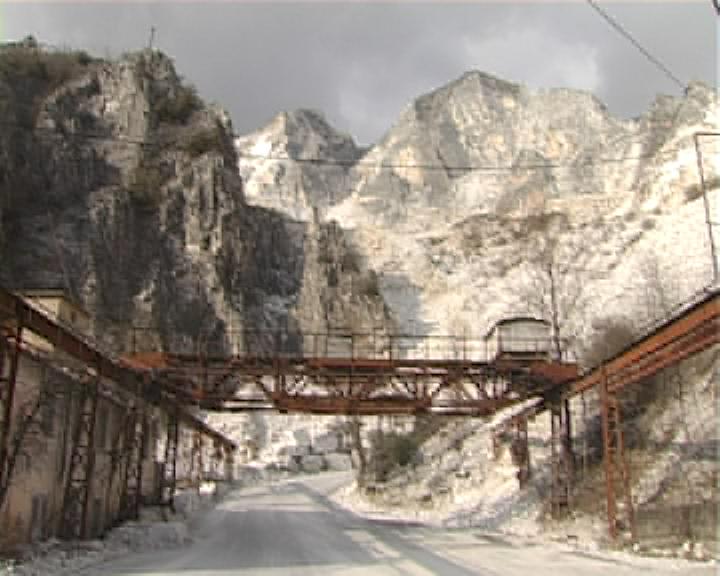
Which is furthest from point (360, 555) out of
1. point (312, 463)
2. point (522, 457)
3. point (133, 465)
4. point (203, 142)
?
point (203, 142)

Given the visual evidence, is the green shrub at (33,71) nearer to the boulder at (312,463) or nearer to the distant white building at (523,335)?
the boulder at (312,463)

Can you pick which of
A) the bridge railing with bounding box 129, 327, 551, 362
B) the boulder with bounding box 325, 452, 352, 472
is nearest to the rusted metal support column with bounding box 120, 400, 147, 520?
the bridge railing with bounding box 129, 327, 551, 362

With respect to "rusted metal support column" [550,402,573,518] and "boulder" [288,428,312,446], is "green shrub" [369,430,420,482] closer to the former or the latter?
"rusted metal support column" [550,402,573,518]

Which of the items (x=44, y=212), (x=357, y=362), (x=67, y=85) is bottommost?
(x=357, y=362)

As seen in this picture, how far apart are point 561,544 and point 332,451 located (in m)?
46.0

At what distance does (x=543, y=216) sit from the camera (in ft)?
249

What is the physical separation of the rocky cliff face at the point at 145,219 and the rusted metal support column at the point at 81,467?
1430 inches

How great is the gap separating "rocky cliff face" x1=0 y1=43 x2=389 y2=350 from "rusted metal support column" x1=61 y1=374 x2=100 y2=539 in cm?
3631

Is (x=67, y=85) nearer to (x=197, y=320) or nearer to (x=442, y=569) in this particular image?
(x=197, y=320)

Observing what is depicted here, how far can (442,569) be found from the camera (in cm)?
1469

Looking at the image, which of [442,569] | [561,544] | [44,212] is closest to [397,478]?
[561,544]

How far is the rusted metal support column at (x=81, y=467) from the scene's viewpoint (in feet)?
62.1

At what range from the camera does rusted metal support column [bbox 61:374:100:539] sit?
1894 centimetres

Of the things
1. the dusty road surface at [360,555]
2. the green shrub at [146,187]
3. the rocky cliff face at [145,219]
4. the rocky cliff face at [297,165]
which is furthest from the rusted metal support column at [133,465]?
the rocky cliff face at [297,165]
